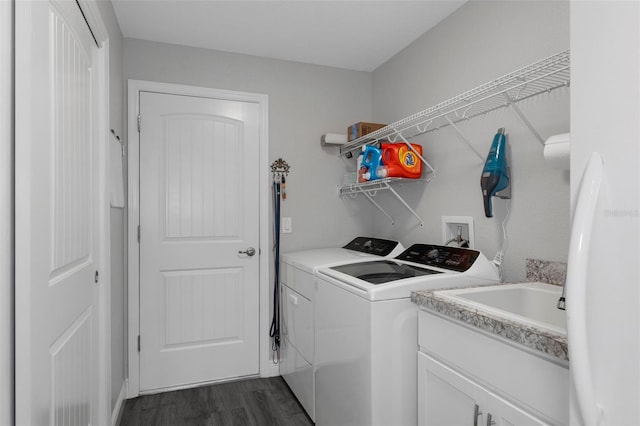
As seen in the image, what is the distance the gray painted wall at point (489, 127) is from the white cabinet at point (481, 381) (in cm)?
67

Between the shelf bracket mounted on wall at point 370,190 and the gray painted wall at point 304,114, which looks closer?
the shelf bracket mounted on wall at point 370,190

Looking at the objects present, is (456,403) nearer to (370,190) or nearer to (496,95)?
(496,95)

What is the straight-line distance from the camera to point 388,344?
1.54m

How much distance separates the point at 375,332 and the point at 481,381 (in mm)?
437

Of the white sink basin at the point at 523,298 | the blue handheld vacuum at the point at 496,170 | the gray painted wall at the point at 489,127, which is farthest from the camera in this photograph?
the blue handheld vacuum at the point at 496,170

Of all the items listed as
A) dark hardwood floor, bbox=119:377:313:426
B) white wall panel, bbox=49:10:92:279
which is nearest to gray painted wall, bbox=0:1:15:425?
white wall panel, bbox=49:10:92:279

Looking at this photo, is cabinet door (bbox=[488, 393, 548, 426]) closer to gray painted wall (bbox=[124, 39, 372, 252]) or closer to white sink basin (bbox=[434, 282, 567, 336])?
white sink basin (bbox=[434, 282, 567, 336])

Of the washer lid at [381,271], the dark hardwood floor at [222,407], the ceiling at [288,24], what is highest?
the ceiling at [288,24]

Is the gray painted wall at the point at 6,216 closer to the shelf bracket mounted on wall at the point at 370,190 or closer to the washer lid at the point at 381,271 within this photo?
the washer lid at the point at 381,271

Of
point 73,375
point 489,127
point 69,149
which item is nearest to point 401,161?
point 489,127

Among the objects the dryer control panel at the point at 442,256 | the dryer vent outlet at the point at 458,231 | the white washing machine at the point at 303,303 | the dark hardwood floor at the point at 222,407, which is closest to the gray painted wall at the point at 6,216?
the white washing machine at the point at 303,303

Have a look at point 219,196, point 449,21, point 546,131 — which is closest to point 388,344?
point 546,131

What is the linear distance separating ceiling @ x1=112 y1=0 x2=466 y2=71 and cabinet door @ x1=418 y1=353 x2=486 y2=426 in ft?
6.24

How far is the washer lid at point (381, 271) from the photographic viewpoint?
1.71 metres
